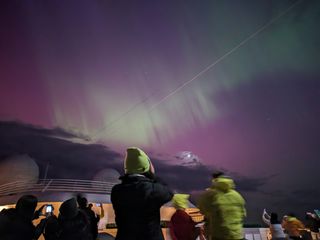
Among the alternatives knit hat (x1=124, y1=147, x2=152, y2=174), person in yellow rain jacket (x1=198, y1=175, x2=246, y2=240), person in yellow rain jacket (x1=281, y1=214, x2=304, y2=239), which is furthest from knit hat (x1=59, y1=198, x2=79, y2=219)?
person in yellow rain jacket (x1=281, y1=214, x2=304, y2=239)

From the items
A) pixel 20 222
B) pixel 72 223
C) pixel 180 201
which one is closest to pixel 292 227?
pixel 180 201

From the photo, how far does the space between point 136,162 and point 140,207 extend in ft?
1.46

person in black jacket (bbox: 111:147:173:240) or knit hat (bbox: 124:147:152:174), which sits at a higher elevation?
knit hat (bbox: 124:147:152:174)

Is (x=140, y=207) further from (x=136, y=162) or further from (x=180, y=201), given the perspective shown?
(x=180, y=201)

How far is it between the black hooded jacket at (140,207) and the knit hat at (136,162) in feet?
0.28

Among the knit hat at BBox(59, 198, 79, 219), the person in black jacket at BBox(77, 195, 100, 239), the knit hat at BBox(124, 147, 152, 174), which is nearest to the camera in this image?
the knit hat at BBox(124, 147, 152, 174)

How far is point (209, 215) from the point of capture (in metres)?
3.92

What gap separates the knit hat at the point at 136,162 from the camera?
2.94 m

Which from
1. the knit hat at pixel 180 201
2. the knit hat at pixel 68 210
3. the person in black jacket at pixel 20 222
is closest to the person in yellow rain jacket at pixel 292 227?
the knit hat at pixel 180 201

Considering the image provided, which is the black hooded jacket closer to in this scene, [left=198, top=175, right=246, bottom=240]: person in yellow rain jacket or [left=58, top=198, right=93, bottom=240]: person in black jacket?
[left=198, top=175, right=246, bottom=240]: person in yellow rain jacket

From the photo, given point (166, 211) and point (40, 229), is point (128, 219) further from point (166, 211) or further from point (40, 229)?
point (166, 211)

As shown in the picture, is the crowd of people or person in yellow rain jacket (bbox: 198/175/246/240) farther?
person in yellow rain jacket (bbox: 198/175/246/240)

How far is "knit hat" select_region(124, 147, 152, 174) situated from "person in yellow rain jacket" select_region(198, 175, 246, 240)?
1390mm

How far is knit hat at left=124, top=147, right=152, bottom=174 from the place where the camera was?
2.94 meters
